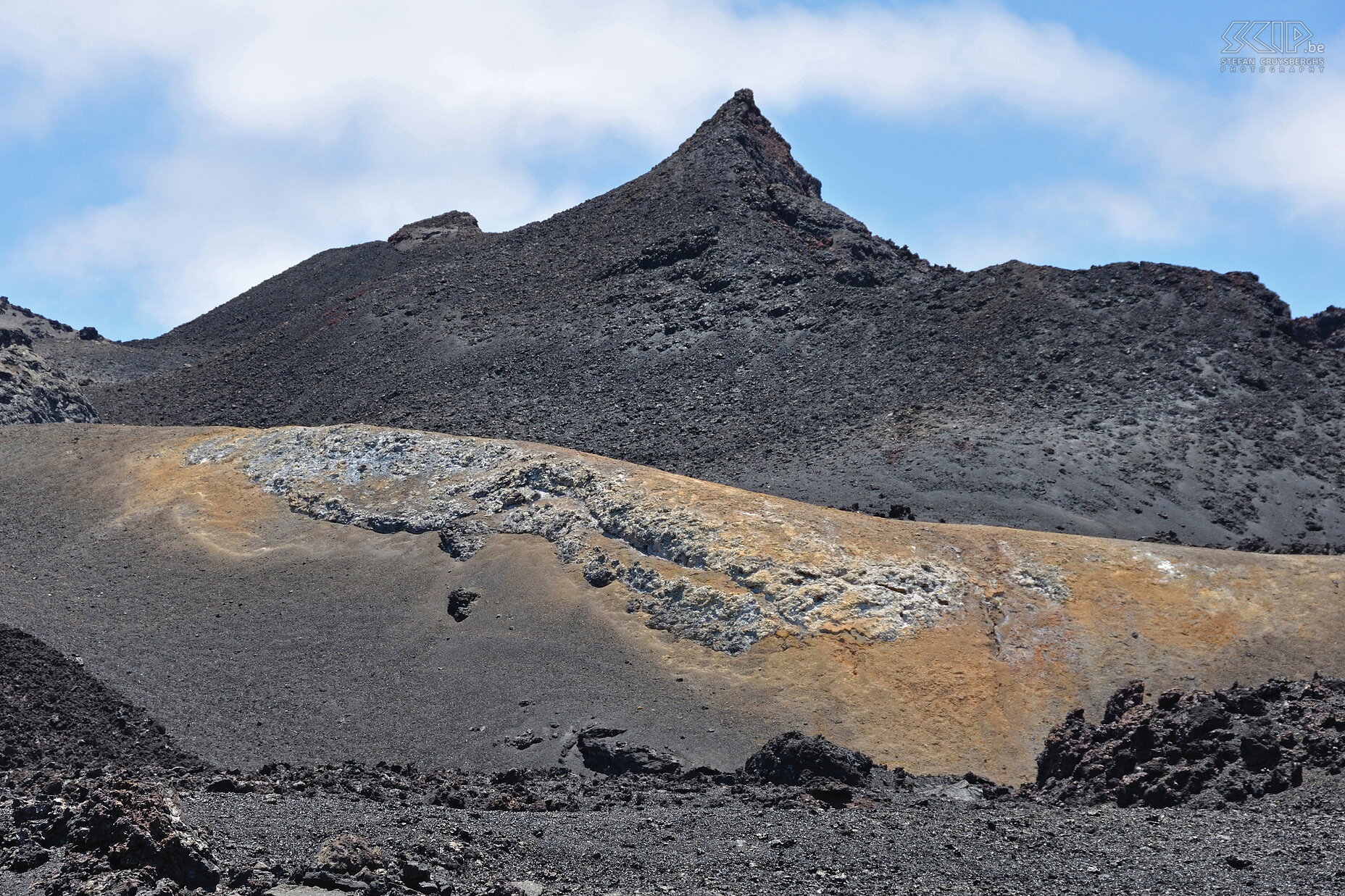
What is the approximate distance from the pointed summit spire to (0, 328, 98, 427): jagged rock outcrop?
41.5m

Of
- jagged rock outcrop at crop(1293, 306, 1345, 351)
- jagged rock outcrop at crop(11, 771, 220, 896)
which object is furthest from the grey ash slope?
jagged rock outcrop at crop(11, 771, 220, 896)

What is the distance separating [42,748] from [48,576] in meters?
12.3

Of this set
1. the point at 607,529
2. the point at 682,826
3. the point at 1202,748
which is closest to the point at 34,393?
the point at 607,529

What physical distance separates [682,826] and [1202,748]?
9712 mm

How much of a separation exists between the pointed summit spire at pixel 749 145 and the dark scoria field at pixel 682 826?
63534mm

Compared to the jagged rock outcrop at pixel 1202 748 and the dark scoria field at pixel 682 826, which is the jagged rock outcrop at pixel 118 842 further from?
the jagged rock outcrop at pixel 1202 748

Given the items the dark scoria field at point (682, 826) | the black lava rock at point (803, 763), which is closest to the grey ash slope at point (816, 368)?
the black lava rock at point (803, 763)

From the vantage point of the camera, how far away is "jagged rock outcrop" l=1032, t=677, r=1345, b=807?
21297 millimetres

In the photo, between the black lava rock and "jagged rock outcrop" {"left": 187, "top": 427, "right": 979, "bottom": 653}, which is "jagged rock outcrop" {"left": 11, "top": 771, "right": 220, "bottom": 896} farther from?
"jagged rock outcrop" {"left": 187, "top": 427, "right": 979, "bottom": 653}

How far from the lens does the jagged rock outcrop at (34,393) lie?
182 ft

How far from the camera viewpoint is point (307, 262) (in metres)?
95.2

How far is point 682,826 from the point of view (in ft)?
66.2

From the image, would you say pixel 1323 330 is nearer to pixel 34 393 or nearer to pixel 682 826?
pixel 682 826

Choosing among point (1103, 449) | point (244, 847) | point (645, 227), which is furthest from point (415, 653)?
point (645, 227)
